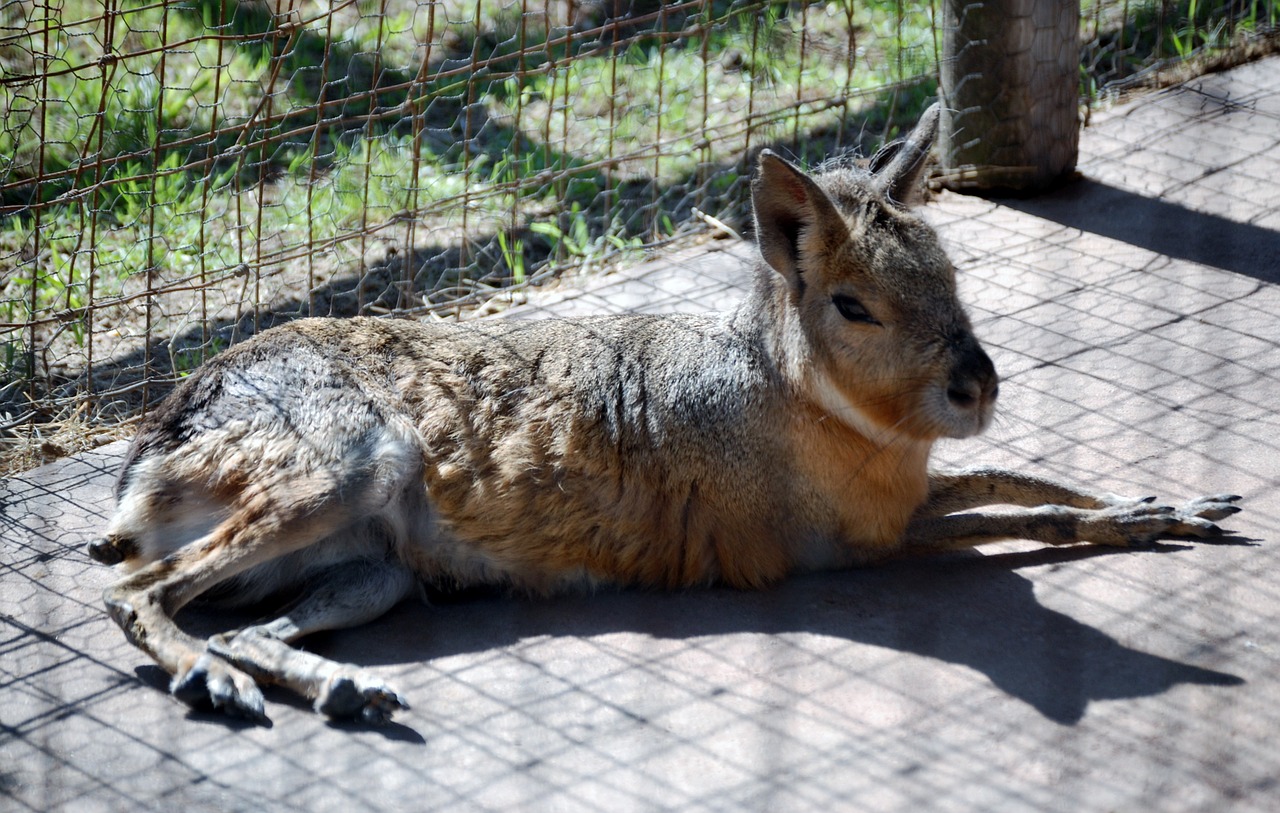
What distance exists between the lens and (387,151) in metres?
5.94

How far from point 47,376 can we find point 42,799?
89.9 inches

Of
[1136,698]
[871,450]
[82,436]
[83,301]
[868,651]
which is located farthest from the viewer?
[83,301]

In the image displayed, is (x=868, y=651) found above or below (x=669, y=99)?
below

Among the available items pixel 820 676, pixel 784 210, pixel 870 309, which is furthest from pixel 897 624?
pixel 784 210

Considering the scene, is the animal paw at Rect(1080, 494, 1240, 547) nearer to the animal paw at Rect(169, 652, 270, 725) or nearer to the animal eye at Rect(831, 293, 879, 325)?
the animal eye at Rect(831, 293, 879, 325)

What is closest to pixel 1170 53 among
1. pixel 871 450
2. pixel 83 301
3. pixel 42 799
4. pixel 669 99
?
pixel 669 99

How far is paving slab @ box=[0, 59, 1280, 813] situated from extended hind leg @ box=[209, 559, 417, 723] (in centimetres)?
6

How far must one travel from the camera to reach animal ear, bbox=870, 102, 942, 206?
11.5 feet

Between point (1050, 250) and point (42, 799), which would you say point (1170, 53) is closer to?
point (1050, 250)

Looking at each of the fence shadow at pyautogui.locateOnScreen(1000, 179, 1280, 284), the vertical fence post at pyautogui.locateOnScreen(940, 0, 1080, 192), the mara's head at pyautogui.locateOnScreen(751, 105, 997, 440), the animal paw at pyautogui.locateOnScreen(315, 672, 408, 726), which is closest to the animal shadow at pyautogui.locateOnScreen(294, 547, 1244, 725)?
the animal paw at pyautogui.locateOnScreen(315, 672, 408, 726)

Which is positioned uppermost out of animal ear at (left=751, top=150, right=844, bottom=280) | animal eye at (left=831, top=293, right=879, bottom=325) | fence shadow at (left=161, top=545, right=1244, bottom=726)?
animal ear at (left=751, top=150, right=844, bottom=280)

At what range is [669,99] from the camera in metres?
6.38

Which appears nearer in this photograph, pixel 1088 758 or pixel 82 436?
pixel 1088 758

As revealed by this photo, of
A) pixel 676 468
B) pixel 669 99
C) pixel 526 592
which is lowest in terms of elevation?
pixel 526 592
